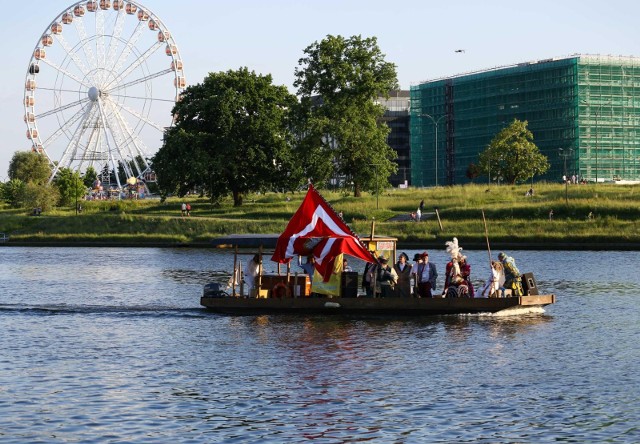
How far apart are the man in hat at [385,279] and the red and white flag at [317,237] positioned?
Answer: 110 cm

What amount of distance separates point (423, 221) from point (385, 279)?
58.1 meters

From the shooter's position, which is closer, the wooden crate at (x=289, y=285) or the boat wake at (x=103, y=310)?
the wooden crate at (x=289, y=285)

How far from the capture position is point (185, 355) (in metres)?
35.4

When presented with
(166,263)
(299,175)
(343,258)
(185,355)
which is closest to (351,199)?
(299,175)

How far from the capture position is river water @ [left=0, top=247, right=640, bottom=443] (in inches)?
980

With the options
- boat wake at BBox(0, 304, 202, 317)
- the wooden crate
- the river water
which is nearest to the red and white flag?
the wooden crate

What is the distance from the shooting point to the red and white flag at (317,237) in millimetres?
42938

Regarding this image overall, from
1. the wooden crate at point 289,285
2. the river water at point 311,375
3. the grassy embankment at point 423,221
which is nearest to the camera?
the river water at point 311,375

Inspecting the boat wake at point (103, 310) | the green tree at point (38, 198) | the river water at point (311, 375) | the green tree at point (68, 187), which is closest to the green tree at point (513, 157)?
the green tree at point (68, 187)

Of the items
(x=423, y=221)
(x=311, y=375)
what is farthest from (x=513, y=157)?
(x=311, y=375)

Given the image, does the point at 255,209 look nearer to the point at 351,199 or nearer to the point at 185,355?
the point at 351,199

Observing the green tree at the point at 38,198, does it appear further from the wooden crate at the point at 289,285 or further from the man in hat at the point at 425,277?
the man in hat at the point at 425,277

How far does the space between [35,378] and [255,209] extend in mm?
89169

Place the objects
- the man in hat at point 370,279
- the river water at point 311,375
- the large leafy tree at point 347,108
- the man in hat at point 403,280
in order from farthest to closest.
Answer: the large leafy tree at point 347,108, the man in hat at point 370,279, the man in hat at point 403,280, the river water at point 311,375
